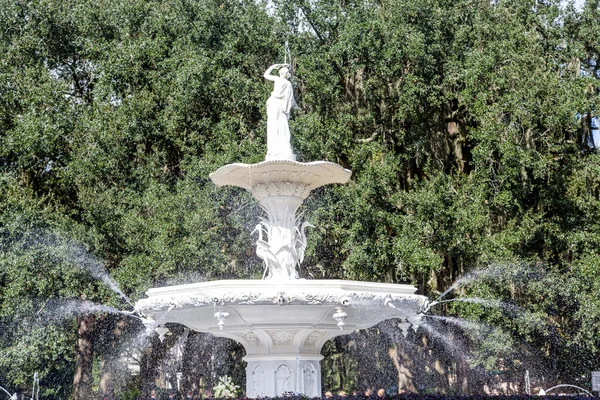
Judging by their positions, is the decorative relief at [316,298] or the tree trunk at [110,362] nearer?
the decorative relief at [316,298]

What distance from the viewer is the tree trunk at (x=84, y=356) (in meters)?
21.0

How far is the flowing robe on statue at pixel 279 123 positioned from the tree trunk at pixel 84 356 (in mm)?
10221

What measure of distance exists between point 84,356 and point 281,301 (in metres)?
12.2

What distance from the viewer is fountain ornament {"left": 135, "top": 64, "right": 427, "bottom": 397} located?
10.6 meters

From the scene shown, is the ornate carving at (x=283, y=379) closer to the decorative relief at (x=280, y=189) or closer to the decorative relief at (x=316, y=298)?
the decorative relief at (x=316, y=298)

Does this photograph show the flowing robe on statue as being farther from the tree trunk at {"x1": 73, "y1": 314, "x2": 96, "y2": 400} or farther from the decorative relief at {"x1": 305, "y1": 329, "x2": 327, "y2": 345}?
the tree trunk at {"x1": 73, "y1": 314, "x2": 96, "y2": 400}

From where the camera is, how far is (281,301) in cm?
1045

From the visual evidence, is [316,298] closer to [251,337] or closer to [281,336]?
[281,336]

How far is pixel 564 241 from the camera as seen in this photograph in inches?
758

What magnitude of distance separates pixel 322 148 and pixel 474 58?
13.5ft

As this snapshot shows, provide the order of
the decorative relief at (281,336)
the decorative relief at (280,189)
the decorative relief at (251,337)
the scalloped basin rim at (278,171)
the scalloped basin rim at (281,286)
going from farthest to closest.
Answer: the decorative relief at (280,189) < the scalloped basin rim at (278,171) < the decorative relief at (251,337) < the decorative relief at (281,336) < the scalloped basin rim at (281,286)

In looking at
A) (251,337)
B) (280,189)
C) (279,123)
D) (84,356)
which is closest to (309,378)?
(251,337)

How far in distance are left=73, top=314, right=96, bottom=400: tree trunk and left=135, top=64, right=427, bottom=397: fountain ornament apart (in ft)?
30.4

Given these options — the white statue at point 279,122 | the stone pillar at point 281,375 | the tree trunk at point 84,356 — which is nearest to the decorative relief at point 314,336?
the stone pillar at point 281,375
